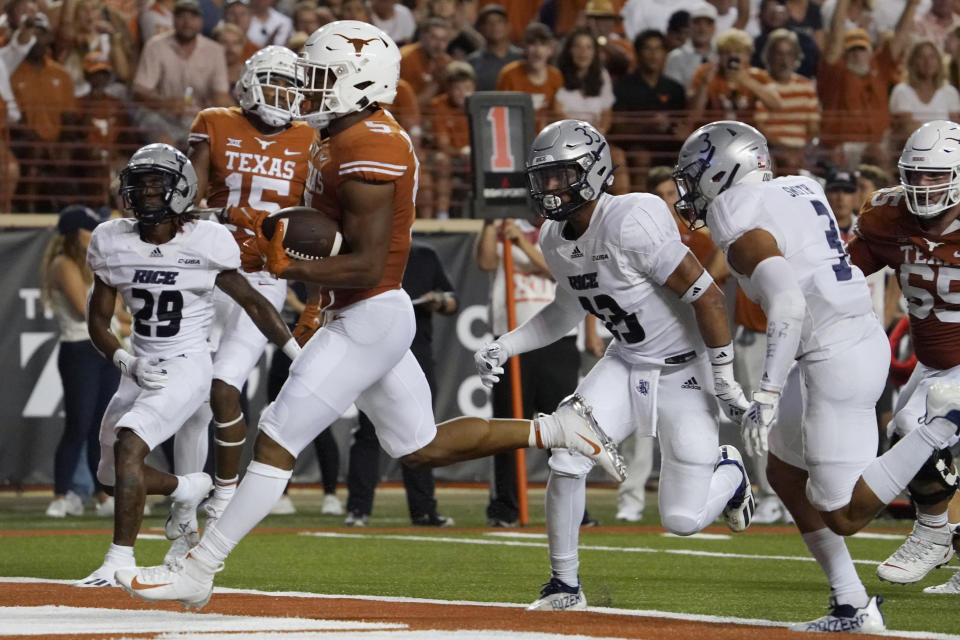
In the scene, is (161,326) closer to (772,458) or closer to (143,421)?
(143,421)

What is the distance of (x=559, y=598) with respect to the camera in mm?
6070

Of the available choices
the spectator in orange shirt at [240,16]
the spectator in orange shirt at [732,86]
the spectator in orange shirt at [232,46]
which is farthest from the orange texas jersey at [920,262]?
the spectator in orange shirt at [240,16]

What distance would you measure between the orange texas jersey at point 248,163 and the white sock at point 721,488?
3.07 metres

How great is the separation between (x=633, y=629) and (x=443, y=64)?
8.83m

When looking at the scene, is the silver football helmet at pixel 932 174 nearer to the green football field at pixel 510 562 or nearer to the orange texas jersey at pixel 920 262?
the orange texas jersey at pixel 920 262

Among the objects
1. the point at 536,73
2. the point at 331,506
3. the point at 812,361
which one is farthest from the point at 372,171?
the point at 536,73

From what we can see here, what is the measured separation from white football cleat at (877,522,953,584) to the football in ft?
8.87

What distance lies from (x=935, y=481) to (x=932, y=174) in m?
1.24

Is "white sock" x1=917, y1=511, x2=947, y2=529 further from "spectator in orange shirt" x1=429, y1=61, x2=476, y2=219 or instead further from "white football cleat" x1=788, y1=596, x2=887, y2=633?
"spectator in orange shirt" x1=429, y1=61, x2=476, y2=219

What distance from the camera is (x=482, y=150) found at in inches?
416

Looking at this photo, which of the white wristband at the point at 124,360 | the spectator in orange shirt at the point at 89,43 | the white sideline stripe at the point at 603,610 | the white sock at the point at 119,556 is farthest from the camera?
the spectator in orange shirt at the point at 89,43

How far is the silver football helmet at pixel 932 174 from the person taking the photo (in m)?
6.57

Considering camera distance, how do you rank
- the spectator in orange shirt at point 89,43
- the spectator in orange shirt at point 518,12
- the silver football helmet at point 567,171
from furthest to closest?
the spectator in orange shirt at point 518,12, the spectator in orange shirt at point 89,43, the silver football helmet at point 567,171

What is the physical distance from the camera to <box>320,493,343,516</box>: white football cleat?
11375 mm
